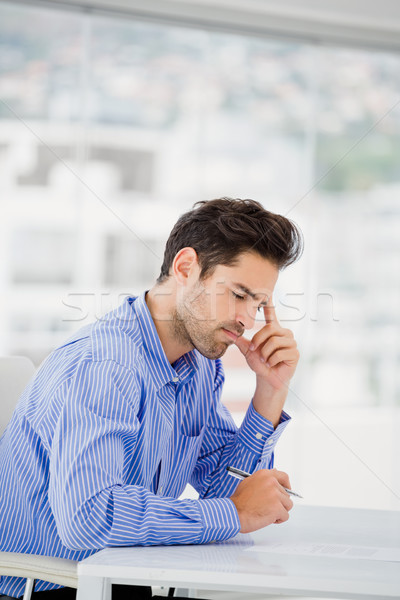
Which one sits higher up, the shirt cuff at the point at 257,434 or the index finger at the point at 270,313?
the index finger at the point at 270,313

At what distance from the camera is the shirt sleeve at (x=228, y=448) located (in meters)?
1.39

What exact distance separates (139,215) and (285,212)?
75 cm

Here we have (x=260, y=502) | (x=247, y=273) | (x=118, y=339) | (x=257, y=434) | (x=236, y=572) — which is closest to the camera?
(x=236, y=572)

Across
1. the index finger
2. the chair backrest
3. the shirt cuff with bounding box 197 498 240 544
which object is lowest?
the shirt cuff with bounding box 197 498 240 544

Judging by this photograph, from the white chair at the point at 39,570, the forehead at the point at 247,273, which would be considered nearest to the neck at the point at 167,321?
the forehead at the point at 247,273

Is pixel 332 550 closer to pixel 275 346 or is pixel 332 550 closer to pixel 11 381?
pixel 275 346

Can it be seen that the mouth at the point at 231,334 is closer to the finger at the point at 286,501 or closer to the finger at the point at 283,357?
the finger at the point at 283,357

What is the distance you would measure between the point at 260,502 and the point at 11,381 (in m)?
0.63

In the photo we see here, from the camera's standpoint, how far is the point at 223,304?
1.29 m

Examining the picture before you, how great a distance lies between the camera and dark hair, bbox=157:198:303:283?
1.29m

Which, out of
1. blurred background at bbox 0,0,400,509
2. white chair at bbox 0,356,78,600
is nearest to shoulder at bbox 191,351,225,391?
white chair at bbox 0,356,78,600

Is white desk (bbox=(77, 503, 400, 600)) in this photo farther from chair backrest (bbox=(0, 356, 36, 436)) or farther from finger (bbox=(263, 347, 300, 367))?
chair backrest (bbox=(0, 356, 36, 436))

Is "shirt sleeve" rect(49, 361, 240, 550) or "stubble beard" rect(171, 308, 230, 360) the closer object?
"shirt sleeve" rect(49, 361, 240, 550)

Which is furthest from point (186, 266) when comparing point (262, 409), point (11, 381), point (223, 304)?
point (11, 381)
